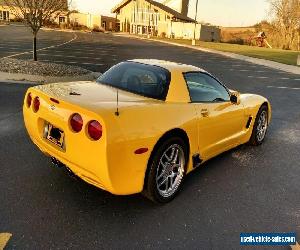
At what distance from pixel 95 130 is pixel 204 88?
2.22 m

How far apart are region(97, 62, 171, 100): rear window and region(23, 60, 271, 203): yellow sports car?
0.01 metres

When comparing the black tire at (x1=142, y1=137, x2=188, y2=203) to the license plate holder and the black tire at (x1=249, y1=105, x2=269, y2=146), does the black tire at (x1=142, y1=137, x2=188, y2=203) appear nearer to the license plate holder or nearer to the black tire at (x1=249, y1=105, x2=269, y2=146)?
the license plate holder

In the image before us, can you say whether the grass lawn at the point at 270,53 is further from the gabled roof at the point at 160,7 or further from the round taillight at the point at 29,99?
the gabled roof at the point at 160,7

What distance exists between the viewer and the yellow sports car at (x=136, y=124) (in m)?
3.33

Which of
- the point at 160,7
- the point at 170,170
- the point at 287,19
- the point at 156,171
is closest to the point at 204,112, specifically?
the point at 170,170

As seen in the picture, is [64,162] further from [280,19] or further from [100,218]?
[280,19]

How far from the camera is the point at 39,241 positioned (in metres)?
3.14

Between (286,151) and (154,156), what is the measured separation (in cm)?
349

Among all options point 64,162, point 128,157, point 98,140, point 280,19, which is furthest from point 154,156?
point 280,19

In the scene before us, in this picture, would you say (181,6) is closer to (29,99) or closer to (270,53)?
(270,53)

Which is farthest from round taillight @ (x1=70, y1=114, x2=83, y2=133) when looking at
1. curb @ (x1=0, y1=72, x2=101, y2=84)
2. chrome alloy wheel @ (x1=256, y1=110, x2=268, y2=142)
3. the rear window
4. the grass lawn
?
the grass lawn

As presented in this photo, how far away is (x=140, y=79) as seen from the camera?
4566mm

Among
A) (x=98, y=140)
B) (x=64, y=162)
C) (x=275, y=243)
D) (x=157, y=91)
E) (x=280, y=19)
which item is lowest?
(x=275, y=243)

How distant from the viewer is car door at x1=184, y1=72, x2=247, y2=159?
450 cm
